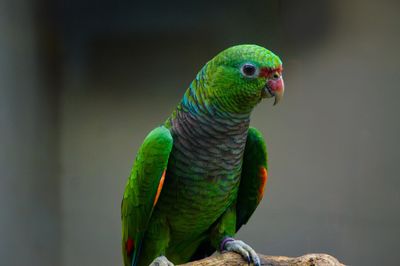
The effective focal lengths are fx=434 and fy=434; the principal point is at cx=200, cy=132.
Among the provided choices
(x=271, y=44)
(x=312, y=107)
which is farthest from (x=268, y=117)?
(x=271, y=44)

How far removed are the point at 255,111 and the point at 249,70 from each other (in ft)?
2.27

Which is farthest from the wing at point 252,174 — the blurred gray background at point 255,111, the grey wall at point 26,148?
the grey wall at point 26,148

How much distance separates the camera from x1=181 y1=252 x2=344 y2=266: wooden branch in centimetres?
86

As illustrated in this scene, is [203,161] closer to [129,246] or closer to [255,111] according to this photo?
[129,246]

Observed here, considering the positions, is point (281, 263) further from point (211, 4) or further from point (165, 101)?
point (211, 4)

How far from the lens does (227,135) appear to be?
0.99 m

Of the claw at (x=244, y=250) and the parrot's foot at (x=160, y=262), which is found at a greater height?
the claw at (x=244, y=250)

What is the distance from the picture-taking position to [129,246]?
1.08m

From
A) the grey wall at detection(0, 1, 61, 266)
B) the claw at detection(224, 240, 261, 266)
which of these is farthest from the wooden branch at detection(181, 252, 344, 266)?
the grey wall at detection(0, 1, 61, 266)

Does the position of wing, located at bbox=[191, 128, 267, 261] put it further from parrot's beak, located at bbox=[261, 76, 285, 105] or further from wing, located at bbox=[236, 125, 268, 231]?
parrot's beak, located at bbox=[261, 76, 285, 105]

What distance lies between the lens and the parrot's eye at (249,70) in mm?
927

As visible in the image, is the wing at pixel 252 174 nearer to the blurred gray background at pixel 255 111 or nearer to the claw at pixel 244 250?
the claw at pixel 244 250

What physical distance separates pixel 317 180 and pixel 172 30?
Result: 2.53ft

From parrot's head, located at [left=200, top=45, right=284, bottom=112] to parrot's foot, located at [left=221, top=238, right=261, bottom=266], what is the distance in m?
0.32
